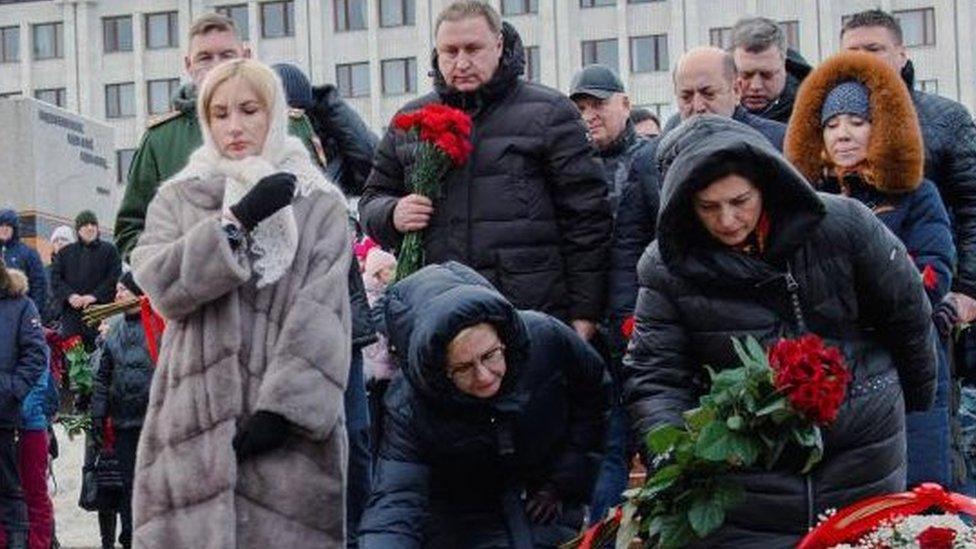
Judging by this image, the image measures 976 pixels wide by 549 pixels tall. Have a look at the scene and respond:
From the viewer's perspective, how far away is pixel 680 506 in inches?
201

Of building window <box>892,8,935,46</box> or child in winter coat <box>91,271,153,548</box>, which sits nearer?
child in winter coat <box>91,271,153,548</box>

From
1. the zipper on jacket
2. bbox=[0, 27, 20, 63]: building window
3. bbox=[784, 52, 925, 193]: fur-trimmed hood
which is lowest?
the zipper on jacket

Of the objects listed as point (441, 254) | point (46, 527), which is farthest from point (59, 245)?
point (441, 254)

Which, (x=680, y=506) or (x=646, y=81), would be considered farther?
(x=646, y=81)

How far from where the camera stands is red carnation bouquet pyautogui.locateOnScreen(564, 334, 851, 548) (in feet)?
16.0

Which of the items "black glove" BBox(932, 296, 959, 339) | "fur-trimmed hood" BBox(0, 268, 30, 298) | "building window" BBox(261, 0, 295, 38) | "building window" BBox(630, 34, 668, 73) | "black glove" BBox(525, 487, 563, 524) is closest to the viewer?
"black glove" BBox(525, 487, 563, 524)

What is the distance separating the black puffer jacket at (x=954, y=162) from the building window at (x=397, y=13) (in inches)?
2173

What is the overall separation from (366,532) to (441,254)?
4.42 feet

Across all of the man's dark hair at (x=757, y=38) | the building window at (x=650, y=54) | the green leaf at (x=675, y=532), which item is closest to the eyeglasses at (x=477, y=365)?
the green leaf at (x=675, y=532)

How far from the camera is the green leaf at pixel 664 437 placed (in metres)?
5.10

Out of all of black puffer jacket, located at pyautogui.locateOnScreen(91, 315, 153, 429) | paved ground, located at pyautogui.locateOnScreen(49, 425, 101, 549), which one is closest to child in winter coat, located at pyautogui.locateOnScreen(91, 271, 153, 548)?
black puffer jacket, located at pyautogui.locateOnScreen(91, 315, 153, 429)

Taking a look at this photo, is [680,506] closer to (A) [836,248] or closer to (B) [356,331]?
(A) [836,248]

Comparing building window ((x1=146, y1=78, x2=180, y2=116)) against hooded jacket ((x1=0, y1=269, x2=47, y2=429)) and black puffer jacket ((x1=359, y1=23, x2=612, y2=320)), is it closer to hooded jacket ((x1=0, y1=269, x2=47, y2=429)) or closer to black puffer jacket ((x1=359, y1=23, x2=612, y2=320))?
hooded jacket ((x1=0, y1=269, x2=47, y2=429))

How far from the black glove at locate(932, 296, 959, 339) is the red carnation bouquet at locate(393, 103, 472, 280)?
1707 millimetres
